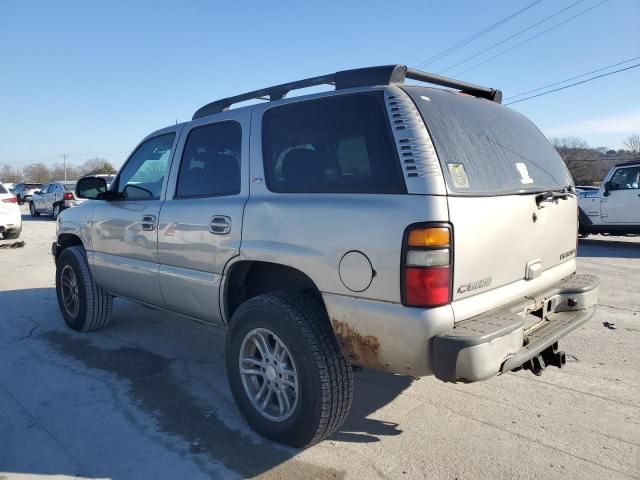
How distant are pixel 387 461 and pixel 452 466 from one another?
1.13 ft

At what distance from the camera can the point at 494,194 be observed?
104 inches

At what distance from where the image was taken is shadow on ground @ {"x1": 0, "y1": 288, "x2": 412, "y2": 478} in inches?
109

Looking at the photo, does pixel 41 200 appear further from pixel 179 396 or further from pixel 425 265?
pixel 425 265

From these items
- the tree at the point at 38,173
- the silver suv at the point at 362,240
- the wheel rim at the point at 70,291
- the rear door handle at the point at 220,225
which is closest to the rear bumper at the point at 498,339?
the silver suv at the point at 362,240

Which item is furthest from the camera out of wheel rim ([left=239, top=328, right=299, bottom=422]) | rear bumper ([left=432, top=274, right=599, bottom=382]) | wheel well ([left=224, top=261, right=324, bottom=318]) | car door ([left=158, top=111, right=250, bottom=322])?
car door ([left=158, top=111, right=250, bottom=322])

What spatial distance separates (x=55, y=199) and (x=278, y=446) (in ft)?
65.7

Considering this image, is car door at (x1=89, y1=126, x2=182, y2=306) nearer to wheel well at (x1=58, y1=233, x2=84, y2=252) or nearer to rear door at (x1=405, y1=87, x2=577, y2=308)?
wheel well at (x1=58, y1=233, x2=84, y2=252)

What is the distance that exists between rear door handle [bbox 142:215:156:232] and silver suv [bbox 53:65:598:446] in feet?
0.10

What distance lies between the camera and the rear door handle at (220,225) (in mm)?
3213

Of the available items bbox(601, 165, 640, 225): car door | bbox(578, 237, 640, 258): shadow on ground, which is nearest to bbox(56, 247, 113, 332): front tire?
bbox(578, 237, 640, 258): shadow on ground

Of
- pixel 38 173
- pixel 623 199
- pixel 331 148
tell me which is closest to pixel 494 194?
pixel 331 148

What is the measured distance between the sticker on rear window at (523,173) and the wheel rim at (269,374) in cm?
171

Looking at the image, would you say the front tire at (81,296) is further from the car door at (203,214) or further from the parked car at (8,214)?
the parked car at (8,214)

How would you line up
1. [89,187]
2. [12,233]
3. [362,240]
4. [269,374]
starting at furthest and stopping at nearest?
1. [12,233]
2. [89,187]
3. [269,374]
4. [362,240]
